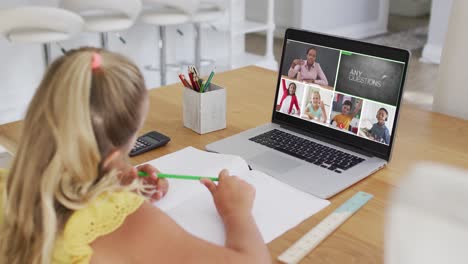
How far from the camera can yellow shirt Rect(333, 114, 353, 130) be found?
3.96 ft

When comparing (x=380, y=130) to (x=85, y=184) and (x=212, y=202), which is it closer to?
(x=212, y=202)

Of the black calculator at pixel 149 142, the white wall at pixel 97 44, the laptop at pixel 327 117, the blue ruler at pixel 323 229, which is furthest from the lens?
the white wall at pixel 97 44

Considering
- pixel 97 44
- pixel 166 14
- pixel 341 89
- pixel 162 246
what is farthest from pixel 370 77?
pixel 97 44

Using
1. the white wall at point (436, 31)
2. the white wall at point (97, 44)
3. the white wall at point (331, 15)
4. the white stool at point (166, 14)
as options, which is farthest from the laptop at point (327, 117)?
the white wall at point (331, 15)

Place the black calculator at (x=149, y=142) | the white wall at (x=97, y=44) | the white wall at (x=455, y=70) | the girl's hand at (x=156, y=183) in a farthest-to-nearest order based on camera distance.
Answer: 1. the white wall at (x=97, y=44)
2. the white wall at (x=455, y=70)
3. the black calculator at (x=149, y=142)
4. the girl's hand at (x=156, y=183)

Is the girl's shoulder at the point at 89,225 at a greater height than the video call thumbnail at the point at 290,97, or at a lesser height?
lesser

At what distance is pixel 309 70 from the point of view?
1.27 metres

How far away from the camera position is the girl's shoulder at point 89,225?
0.73 metres

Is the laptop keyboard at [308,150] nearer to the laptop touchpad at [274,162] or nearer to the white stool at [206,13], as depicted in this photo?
the laptop touchpad at [274,162]

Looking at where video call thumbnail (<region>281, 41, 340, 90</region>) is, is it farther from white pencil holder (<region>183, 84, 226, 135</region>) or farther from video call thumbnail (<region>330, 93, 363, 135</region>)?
white pencil holder (<region>183, 84, 226, 135</region>)

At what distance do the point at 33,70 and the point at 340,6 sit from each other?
3.28 meters

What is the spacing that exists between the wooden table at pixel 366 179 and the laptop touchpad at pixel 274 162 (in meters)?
0.14

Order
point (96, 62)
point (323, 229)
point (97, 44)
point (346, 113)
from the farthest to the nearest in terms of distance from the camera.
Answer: point (97, 44), point (346, 113), point (323, 229), point (96, 62)

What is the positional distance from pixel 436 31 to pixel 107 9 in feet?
10.5
